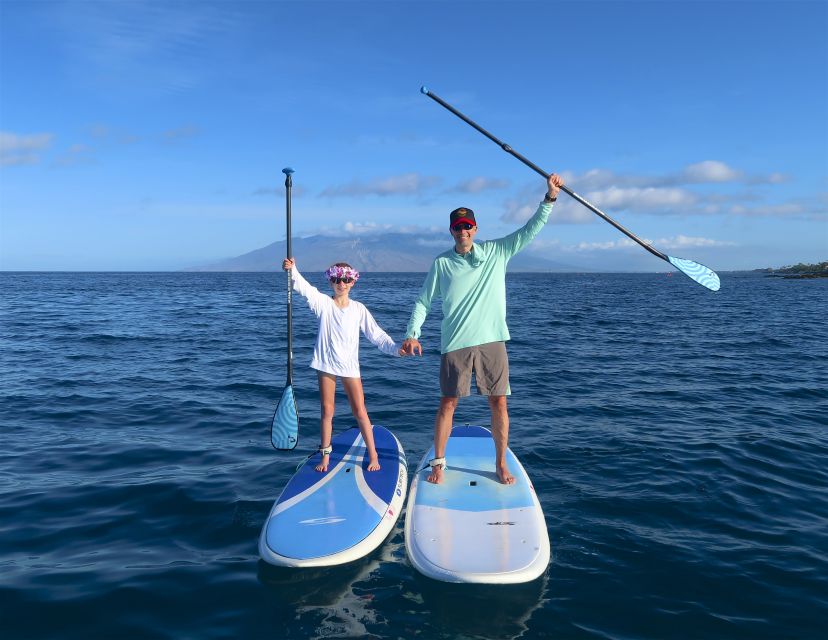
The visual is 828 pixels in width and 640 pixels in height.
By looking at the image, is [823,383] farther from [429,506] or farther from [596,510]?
[429,506]

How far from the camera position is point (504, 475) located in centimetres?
630

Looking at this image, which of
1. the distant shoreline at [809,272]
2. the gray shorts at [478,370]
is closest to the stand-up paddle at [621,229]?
the gray shorts at [478,370]

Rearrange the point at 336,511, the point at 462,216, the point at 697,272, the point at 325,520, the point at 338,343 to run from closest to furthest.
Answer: the point at 325,520
the point at 336,511
the point at 462,216
the point at 338,343
the point at 697,272

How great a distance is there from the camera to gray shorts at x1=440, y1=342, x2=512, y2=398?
6035 mm

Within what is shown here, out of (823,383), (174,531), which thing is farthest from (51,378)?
(823,383)

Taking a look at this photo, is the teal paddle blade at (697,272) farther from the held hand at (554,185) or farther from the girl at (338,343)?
the girl at (338,343)

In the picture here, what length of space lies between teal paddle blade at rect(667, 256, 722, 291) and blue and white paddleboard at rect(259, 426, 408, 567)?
15.8 ft

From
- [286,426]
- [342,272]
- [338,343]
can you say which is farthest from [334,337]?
[286,426]

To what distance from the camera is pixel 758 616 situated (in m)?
4.60

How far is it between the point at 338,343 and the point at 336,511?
1.93 m

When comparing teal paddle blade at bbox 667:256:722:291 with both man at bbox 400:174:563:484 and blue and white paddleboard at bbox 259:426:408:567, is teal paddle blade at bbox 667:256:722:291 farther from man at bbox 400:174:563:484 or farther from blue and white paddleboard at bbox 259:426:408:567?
blue and white paddleboard at bbox 259:426:408:567

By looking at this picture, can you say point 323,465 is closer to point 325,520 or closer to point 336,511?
point 336,511

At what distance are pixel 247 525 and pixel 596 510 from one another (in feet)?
13.6

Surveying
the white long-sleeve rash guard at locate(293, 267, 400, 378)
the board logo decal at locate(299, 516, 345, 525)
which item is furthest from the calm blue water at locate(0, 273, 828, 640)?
the white long-sleeve rash guard at locate(293, 267, 400, 378)
